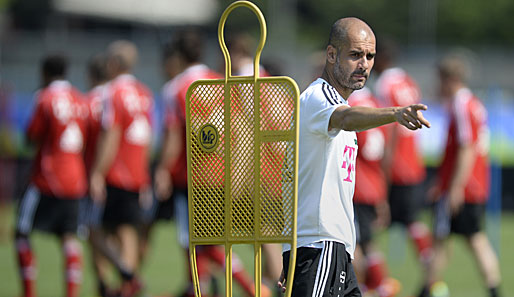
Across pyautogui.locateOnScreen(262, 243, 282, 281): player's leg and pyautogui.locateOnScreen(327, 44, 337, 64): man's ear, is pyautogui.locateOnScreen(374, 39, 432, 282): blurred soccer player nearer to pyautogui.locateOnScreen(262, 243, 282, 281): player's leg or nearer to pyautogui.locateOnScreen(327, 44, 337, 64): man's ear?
pyautogui.locateOnScreen(262, 243, 282, 281): player's leg

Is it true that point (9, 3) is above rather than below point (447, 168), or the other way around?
above

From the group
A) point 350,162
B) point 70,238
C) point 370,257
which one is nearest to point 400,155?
point 370,257

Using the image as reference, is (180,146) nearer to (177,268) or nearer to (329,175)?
(177,268)

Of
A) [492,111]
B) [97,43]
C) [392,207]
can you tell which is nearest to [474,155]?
[392,207]

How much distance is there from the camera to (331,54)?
4840mm

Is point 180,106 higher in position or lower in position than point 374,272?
higher

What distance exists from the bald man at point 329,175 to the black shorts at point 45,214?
499 centimetres

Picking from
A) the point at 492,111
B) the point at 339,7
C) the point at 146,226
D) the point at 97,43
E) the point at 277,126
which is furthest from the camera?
the point at 339,7

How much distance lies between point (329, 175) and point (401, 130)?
6.19 m

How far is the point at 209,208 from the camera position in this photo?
15.1ft

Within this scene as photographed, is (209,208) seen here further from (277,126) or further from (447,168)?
(447,168)

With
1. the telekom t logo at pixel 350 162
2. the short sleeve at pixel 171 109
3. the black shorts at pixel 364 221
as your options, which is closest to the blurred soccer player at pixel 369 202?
the black shorts at pixel 364 221

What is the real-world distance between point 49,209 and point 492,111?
32.8ft

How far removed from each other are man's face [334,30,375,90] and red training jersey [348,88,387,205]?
445 centimetres
